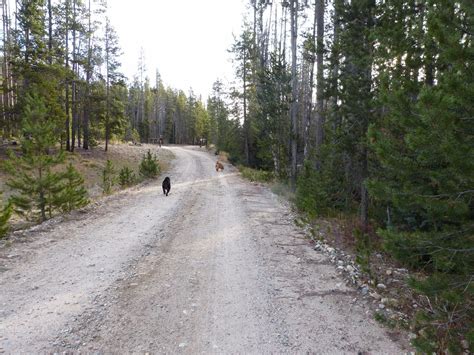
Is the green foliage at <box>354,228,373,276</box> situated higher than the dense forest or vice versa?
the dense forest

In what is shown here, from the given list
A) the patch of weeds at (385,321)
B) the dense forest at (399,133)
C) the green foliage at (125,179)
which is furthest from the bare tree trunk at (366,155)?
the green foliage at (125,179)

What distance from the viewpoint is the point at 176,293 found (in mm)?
5156

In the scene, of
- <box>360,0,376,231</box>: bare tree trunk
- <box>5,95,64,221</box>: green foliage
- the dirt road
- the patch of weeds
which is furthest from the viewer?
<box>5,95,64,221</box>: green foliage

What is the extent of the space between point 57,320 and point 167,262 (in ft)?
8.04

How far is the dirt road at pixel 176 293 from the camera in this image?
3.92m

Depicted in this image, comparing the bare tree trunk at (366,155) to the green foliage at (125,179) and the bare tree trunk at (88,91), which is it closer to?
the green foliage at (125,179)

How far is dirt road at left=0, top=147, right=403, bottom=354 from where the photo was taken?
3.92 m

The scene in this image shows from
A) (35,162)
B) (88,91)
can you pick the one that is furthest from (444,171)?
(88,91)

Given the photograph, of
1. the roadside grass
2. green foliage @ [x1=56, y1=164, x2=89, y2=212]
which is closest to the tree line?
green foliage @ [x1=56, y1=164, x2=89, y2=212]

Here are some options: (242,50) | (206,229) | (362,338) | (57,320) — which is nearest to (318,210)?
(206,229)

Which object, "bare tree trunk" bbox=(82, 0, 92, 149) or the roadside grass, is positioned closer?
the roadside grass

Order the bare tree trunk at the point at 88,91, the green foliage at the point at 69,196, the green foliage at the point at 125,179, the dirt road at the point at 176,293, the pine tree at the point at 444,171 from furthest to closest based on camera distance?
1. the bare tree trunk at the point at 88,91
2. the green foliage at the point at 125,179
3. the green foliage at the point at 69,196
4. the dirt road at the point at 176,293
5. the pine tree at the point at 444,171

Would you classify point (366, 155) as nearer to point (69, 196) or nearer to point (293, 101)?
point (69, 196)

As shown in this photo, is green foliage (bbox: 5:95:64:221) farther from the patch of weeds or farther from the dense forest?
the patch of weeds
